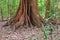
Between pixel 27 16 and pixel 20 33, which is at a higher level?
pixel 27 16

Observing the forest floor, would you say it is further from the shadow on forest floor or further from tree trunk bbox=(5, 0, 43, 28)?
tree trunk bbox=(5, 0, 43, 28)

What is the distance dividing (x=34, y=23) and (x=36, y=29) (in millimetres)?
449

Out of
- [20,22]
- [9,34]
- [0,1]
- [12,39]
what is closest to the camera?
[12,39]

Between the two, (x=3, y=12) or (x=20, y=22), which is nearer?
(x=20, y=22)

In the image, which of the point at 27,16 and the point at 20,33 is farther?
the point at 27,16

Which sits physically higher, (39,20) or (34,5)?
(34,5)

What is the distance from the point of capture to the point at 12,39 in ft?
23.1

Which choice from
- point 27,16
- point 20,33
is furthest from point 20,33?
point 27,16

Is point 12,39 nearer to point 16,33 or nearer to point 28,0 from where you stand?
point 16,33

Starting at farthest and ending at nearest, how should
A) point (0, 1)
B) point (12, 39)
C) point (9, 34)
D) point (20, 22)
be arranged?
Answer: point (0, 1)
point (20, 22)
point (9, 34)
point (12, 39)

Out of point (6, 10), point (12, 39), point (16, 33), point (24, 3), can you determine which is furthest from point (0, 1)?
point (12, 39)

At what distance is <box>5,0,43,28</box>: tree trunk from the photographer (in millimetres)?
8422

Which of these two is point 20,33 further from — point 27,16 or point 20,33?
point 27,16

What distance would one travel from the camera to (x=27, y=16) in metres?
8.42
